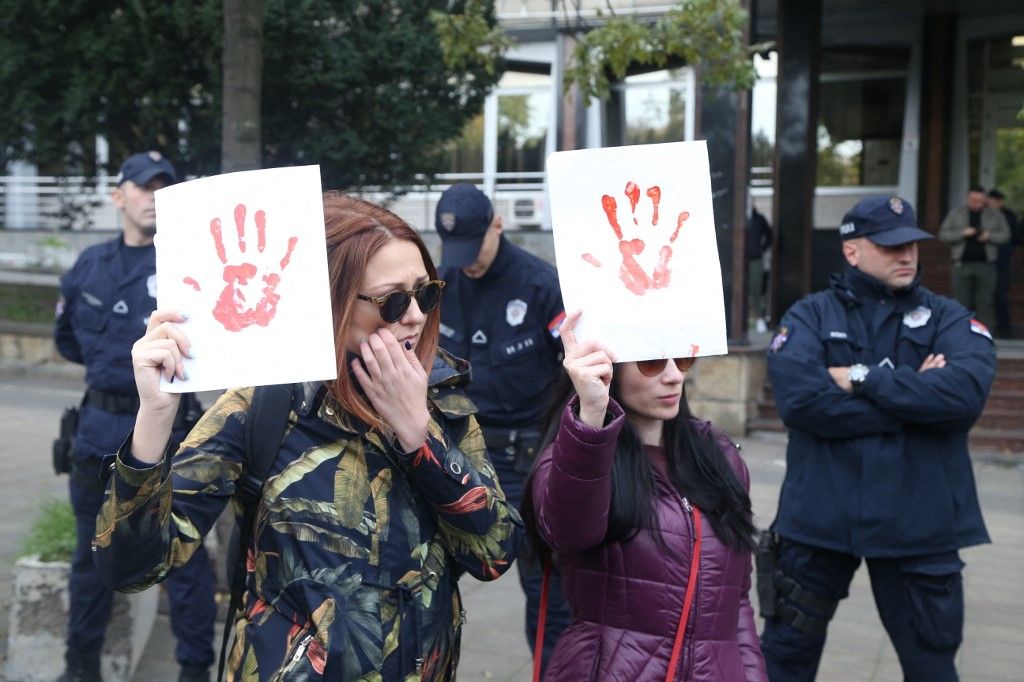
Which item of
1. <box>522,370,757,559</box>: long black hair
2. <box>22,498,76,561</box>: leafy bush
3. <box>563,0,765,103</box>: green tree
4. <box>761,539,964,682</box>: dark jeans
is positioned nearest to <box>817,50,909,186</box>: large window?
<box>563,0,765,103</box>: green tree

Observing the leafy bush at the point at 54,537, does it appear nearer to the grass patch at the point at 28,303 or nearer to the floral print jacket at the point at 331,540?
the floral print jacket at the point at 331,540

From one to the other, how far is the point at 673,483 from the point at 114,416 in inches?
107

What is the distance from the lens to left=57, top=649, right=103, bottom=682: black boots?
4.81 metres

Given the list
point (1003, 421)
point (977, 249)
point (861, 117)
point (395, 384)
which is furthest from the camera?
point (861, 117)

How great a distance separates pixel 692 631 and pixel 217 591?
3691 mm

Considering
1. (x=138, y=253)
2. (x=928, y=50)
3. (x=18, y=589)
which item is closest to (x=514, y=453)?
(x=138, y=253)

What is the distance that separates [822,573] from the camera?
410cm

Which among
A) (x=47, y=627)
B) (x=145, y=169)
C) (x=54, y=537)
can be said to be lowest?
(x=47, y=627)

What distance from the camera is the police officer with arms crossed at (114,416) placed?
4770 mm

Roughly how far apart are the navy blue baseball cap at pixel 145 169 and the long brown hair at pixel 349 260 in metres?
2.71

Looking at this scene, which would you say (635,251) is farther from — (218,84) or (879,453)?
(218,84)

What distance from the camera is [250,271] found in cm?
219

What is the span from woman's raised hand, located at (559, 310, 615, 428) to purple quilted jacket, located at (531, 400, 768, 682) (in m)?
0.14

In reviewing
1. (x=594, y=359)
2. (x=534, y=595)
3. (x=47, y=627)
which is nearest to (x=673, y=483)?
(x=594, y=359)
